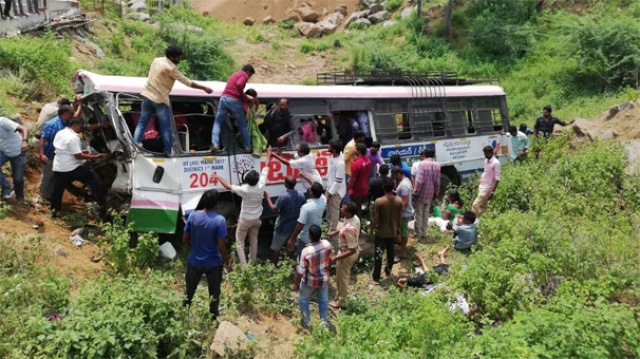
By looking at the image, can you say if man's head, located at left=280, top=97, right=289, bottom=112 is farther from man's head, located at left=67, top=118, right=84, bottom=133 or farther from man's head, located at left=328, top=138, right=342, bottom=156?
man's head, located at left=67, top=118, right=84, bottom=133

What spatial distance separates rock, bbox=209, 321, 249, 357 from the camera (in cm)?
529

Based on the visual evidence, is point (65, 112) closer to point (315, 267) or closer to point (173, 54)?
point (173, 54)

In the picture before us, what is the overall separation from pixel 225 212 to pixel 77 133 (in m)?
2.33

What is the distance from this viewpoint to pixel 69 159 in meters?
7.07

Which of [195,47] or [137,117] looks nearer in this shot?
[137,117]

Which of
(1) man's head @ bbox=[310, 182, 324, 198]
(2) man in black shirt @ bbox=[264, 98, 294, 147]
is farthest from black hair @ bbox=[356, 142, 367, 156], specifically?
(1) man's head @ bbox=[310, 182, 324, 198]

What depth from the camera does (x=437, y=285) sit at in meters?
6.34

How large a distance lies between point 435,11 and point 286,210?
2375 centimetres

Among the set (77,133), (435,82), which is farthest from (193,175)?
(435,82)

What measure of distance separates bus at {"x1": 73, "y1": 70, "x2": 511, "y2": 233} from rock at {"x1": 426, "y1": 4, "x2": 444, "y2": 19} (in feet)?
57.2

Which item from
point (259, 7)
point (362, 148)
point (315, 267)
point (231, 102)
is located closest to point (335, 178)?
point (362, 148)

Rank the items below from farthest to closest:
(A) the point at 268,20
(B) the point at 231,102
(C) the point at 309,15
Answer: (A) the point at 268,20 → (C) the point at 309,15 → (B) the point at 231,102

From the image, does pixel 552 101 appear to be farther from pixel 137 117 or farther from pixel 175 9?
pixel 175 9

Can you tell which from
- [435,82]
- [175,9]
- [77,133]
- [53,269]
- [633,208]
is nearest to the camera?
[53,269]
